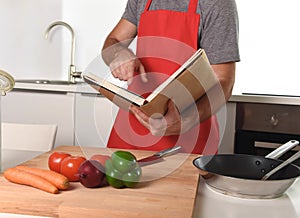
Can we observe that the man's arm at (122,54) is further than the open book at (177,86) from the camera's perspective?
Yes

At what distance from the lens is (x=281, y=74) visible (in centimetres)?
→ 253

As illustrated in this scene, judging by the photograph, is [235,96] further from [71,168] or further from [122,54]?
[71,168]

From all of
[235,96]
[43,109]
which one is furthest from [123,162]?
[43,109]

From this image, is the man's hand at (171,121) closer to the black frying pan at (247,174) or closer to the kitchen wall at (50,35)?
the black frying pan at (247,174)

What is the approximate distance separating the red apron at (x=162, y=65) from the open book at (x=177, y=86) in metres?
0.35

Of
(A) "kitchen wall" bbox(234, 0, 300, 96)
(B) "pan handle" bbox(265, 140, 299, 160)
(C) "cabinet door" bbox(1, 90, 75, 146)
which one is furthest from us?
(A) "kitchen wall" bbox(234, 0, 300, 96)

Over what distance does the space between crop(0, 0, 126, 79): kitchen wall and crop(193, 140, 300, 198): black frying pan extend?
1886 mm

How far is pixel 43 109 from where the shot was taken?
2314 millimetres

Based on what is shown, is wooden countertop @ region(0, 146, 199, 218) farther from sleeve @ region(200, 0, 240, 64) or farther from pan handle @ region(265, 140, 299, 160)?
sleeve @ region(200, 0, 240, 64)

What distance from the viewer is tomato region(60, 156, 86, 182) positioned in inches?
35.8

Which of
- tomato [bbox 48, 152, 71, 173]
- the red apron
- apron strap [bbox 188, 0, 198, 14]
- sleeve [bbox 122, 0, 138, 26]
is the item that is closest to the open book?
tomato [bbox 48, 152, 71, 173]

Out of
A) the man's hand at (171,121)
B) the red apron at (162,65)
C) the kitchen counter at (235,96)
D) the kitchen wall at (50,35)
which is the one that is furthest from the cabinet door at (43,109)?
the man's hand at (171,121)

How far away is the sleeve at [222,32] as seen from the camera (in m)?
1.36

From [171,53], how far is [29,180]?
0.78 metres
